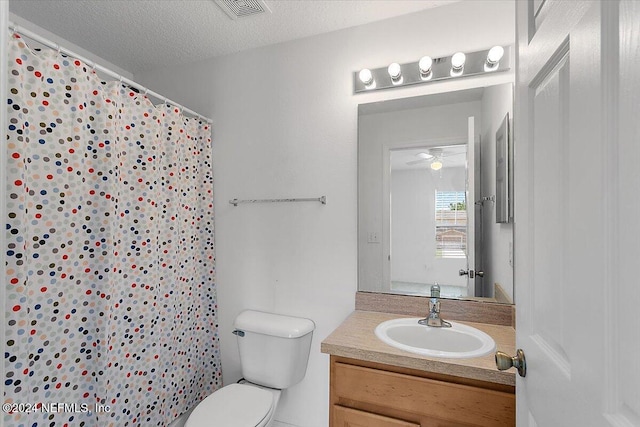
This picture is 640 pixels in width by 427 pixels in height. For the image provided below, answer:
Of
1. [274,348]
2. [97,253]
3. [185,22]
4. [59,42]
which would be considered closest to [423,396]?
[274,348]

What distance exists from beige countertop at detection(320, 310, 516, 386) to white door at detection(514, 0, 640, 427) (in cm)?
25

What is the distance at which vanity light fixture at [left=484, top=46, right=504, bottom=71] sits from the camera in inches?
58.9

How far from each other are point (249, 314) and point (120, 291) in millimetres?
712

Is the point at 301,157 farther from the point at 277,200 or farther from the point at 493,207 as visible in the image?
the point at 493,207

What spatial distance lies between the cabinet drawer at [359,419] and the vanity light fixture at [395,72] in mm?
1587

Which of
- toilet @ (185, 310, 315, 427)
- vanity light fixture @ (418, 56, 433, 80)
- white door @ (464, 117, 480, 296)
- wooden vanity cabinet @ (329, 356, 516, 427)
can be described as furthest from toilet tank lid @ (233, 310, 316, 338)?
vanity light fixture @ (418, 56, 433, 80)

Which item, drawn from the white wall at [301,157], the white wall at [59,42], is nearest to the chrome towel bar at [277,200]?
the white wall at [301,157]

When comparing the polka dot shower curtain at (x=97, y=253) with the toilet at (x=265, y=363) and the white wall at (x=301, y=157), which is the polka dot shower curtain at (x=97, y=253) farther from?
the toilet at (x=265, y=363)

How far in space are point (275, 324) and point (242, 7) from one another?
67.9 inches

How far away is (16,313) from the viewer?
1.11m

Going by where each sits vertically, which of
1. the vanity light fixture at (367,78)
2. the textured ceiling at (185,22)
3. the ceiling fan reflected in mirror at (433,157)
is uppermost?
the textured ceiling at (185,22)

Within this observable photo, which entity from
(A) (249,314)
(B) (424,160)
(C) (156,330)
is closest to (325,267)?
(A) (249,314)

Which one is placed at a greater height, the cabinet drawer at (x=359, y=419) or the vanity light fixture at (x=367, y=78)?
the vanity light fixture at (x=367, y=78)

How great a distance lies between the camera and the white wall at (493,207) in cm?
148
